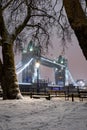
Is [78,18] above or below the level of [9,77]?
above

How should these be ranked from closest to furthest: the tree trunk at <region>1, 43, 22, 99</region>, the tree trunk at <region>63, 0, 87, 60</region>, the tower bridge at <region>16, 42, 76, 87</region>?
the tree trunk at <region>63, 0, 87, 60</region> → the tree trunk at <region>1, 43, 22, 99</region> → the tower bridge at <region>16, 42, 76, 87</region>

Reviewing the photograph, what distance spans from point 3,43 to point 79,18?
354 inches

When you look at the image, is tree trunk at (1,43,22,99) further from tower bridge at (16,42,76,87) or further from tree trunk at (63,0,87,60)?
tree trunk at (63,0,87,60)

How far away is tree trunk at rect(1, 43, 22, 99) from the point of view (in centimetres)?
1730

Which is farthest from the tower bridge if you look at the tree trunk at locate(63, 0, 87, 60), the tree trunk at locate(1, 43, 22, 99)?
the tree trunk at locate(63, 0, 87, 60)

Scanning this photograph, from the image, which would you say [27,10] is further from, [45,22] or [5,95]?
[5,95]

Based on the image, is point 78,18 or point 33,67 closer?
point 78,18

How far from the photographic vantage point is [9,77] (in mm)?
17516

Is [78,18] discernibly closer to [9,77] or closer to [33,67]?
[9,77]

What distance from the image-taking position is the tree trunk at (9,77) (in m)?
17.3

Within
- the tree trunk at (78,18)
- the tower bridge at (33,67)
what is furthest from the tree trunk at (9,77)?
the tree trunk at (78,18)

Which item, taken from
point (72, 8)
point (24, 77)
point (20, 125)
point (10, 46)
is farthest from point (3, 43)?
point (24, 77)

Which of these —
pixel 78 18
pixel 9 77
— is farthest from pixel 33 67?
pixel 78 18

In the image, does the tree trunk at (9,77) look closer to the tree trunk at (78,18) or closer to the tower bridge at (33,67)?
the tower bridge at (33,67)
